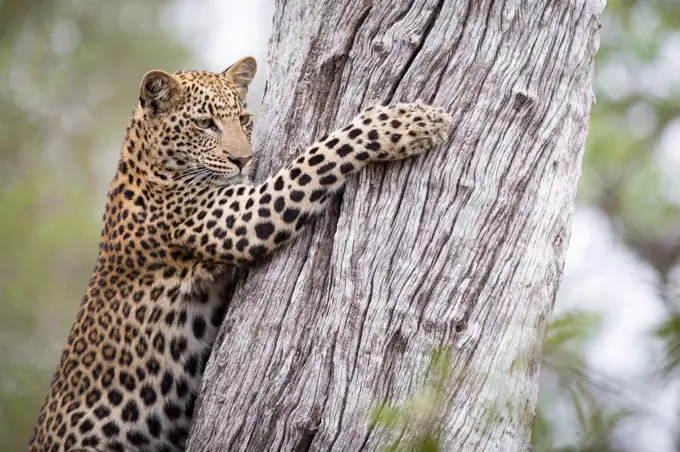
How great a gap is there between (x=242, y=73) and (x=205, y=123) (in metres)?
0.61

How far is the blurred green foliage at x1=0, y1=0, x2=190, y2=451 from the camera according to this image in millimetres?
17359

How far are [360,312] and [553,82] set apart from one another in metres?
1.71

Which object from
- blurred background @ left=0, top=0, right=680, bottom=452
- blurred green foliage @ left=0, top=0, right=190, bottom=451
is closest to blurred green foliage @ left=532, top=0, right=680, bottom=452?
blurred background @ left=0, top=0, right=680, bottom=452

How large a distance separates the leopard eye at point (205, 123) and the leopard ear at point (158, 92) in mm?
253

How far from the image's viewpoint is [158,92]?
21.0 feet

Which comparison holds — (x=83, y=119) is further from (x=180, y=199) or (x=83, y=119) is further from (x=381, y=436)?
(x=381, y=436)

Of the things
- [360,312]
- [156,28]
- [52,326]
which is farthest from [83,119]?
[360,312]

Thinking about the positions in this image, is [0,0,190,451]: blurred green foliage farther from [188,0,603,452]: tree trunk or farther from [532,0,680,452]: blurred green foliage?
[188,0,603,452]: tree trunk

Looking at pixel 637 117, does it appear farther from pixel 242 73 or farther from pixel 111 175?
pixel 111 175

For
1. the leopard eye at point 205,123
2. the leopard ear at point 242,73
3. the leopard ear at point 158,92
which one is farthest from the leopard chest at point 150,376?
the leopard ear at point 242,73

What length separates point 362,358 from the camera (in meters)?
4.65

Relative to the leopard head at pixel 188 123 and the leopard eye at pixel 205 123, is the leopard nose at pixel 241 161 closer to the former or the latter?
the leopard head at pixel 188 123

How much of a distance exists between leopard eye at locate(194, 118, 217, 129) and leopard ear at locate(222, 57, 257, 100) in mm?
437

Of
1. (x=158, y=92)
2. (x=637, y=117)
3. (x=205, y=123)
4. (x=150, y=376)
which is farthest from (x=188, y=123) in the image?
(x=637, y=117)
